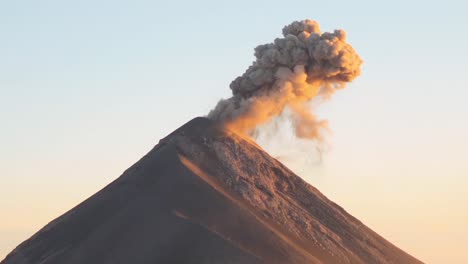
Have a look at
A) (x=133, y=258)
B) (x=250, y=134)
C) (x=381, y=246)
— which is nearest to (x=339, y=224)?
(x=381, y=246)

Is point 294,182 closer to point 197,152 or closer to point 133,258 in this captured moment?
point 197,152

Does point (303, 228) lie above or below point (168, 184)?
below

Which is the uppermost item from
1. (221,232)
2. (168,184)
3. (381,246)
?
(168,184)

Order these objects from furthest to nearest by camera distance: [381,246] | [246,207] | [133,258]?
[381,246]
[246,207]
[133,258]
